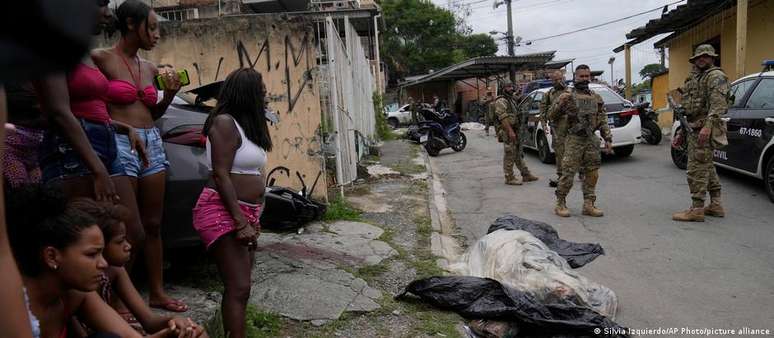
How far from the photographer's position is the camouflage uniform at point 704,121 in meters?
5.84

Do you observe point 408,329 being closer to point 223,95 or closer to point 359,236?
point 223,95

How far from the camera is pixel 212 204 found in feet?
9.27

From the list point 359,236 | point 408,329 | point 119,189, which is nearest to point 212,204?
point 119,189

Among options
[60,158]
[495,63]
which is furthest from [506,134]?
[495,63]

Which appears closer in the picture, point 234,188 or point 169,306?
point 234,188

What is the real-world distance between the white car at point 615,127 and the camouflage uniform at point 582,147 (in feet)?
9.15

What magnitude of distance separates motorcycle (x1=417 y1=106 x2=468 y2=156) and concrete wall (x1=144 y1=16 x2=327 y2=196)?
759cm

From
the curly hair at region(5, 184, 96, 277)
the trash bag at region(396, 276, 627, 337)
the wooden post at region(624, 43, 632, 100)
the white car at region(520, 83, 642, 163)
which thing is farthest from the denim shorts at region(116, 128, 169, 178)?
the wooden post at region(624, 43, 632, 100)

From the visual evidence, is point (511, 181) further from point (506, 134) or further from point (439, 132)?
point (439, 132)

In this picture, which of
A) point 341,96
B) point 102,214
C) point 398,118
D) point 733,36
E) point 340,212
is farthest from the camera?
point 398,118

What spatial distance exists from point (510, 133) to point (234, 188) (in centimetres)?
672

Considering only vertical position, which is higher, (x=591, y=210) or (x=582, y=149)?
(x=582, y=149)

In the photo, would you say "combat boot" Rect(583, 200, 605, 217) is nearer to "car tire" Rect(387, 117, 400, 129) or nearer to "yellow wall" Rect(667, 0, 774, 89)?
"yellow wall" Rect(667, 0, 774, 89)

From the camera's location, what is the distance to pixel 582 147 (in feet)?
22.0
